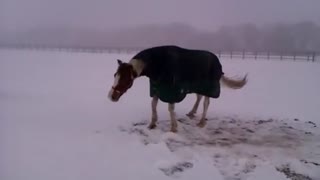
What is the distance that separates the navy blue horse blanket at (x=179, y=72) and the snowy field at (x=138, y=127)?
0.05 metres

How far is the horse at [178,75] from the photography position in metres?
1.48

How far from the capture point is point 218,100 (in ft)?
5.05

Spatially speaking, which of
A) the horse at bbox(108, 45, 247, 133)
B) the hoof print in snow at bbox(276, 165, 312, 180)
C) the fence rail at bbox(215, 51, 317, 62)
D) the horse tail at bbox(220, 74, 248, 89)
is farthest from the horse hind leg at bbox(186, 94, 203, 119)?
the hoof print in snow at bbox(276, 165, 312, 180)

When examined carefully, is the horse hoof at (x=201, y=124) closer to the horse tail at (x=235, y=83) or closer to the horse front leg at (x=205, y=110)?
the horse front leg at (x=205, y=110)

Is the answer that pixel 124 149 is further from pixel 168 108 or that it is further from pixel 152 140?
pixel 168 108

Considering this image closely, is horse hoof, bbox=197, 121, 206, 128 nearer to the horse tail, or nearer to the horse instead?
the horse

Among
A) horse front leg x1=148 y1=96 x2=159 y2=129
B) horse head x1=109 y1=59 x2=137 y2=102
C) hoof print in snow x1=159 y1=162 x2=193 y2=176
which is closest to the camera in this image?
hoof print in snow x1=159 y1=162 x2=193 y2=176

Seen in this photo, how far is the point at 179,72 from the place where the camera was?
1.57 m

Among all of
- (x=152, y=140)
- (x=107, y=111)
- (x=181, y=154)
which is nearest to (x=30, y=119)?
(x=107, y=111)

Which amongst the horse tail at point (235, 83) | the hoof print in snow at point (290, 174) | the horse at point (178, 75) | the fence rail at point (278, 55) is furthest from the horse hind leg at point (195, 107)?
the hoof print in snow at point (290, 174)

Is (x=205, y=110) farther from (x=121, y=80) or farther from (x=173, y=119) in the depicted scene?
(x=121, y=80)

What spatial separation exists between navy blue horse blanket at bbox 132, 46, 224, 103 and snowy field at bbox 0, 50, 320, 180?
5 centimetres

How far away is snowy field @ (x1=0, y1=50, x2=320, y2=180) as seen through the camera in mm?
1278

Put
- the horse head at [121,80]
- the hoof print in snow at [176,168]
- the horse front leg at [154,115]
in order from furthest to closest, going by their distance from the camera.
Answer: the horse front leg at [154,115] → the horse head at [121,80] → the hoof print in snow at [176,168]
